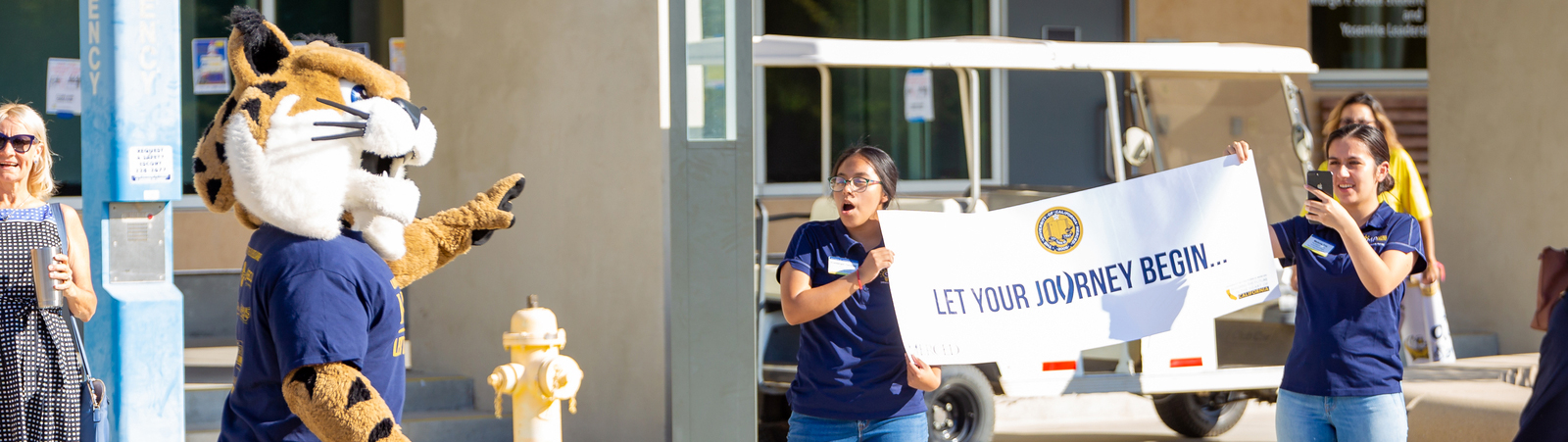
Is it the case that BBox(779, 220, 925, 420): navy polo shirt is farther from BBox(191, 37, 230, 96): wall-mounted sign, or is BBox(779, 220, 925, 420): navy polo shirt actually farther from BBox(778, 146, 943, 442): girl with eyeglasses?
BBox(191, 37, 230, 96): wall-mounted sign

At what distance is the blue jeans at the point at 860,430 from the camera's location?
3.50 metres

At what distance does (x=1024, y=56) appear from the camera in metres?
6.26

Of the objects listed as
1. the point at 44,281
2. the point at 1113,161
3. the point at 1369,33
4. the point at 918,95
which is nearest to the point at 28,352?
the point at 44,281

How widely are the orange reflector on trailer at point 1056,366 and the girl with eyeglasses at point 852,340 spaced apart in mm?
2701

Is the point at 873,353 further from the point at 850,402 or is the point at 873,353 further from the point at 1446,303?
the point at 1446,303

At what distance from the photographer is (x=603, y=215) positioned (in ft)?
21.4

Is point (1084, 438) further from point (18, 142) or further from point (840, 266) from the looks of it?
point (18, 142)

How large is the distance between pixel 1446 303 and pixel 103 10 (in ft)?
27.5

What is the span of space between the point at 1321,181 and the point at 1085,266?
741mm

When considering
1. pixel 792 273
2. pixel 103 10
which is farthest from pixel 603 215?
pixel 792 273

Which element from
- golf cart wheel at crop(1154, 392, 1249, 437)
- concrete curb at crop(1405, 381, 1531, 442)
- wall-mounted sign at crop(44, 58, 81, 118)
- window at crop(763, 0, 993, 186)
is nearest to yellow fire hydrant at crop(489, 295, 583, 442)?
concrete curb at crop(1405, 381, 1531, 442)

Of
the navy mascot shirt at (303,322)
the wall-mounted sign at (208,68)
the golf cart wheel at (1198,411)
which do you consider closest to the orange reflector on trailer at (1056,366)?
the golf cart wheel at (1198,411)

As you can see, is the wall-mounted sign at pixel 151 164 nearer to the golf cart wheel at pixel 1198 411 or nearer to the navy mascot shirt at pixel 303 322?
the navy mascot shirt at pixel 303 322

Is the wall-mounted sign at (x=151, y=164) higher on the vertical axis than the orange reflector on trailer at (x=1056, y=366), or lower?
higher
